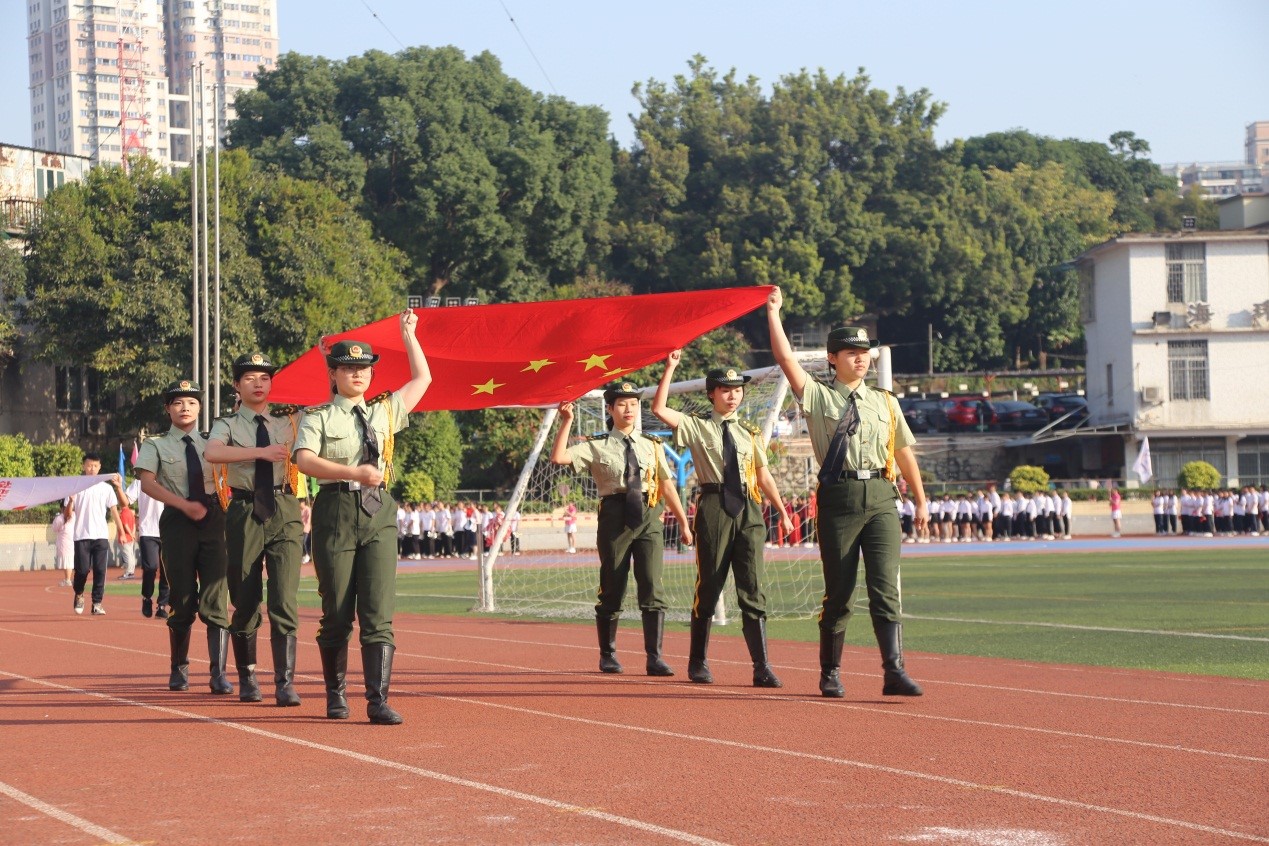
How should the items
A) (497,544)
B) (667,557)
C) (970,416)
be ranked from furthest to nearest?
(970,416) < (667,557) < (497,544)

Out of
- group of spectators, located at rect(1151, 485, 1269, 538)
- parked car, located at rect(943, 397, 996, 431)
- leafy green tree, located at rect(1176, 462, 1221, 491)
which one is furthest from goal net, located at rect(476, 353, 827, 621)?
parked car, located at rect(943, 397, 996, 431)

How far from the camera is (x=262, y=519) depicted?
10.0 metres

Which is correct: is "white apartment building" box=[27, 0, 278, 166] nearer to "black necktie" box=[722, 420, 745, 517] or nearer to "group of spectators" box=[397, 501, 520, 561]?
"group of spectators" box=[397, 501, 520, 561]

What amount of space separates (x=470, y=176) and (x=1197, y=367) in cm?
2829

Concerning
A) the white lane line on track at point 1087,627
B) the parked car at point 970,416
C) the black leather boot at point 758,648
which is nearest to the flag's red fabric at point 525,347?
the black leather boot at point 758,648

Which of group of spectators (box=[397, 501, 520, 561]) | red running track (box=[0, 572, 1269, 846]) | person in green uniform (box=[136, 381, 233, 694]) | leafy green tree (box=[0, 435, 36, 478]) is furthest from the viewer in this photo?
group of spectators (box=[397, 501, 520, 561])

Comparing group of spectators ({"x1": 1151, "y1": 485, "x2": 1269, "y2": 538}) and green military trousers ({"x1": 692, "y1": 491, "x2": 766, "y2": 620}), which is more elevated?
green military trousers ({"x1": 692, "y1": 491, "x2": 766, "y2": 620})

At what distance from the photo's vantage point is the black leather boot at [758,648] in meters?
10.8

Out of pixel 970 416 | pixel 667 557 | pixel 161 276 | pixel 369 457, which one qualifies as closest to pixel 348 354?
pixel 369 457

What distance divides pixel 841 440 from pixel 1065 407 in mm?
58816

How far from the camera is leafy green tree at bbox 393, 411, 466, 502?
52906mm

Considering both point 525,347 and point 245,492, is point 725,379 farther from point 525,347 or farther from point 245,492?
point 525,347

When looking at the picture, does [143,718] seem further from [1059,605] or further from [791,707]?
[1059,605]

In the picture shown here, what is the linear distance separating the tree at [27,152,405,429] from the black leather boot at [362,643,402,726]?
37.9 m
